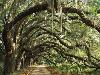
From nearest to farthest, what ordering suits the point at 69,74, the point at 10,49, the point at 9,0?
1. the point at 9,0
2. the point at 10,49
3. the point at 69,74

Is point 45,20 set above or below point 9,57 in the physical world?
above

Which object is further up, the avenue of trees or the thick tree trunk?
the avenue of trees

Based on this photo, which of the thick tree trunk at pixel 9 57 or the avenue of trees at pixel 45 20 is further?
the thick tree trunk at pixel 9 57

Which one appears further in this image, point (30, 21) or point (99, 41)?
point (99, 41)

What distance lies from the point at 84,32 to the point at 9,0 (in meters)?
7.10

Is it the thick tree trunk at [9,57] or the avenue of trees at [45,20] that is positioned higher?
the avenue of trees at [45,20]

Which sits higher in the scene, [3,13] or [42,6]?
[3,13]

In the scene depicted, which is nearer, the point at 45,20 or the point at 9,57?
the point at 9,57

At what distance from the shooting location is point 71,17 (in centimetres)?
1717

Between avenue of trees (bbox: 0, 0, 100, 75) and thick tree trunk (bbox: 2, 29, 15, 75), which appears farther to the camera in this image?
thick tree trunk (bbox: 2, 29, 15, 75)

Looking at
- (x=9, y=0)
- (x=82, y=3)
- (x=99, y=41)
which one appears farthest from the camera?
(x=99, y=41)

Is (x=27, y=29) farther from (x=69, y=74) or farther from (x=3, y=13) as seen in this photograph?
(x=69, y=74)

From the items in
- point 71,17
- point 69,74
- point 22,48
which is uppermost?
point 71,17

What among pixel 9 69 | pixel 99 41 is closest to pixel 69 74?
pixel 99 41
